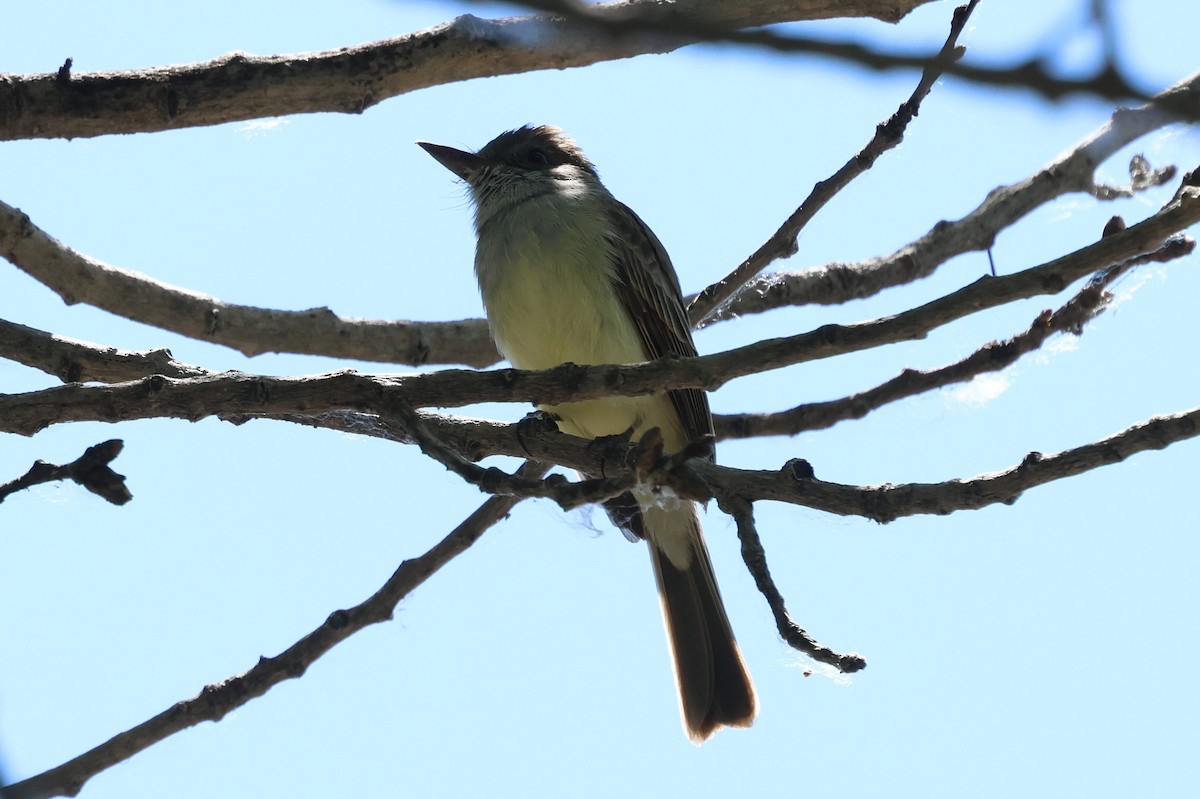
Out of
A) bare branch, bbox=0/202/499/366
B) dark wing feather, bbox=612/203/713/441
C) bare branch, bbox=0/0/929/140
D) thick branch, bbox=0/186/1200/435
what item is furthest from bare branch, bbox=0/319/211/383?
dark wing feather, bbox=612/203/713/441

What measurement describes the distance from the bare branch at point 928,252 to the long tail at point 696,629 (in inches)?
42.9

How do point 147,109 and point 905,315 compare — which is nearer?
point 905,315

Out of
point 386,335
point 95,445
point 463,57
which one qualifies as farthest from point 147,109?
point 386,335

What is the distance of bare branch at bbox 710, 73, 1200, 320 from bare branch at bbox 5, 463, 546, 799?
1.98 meters

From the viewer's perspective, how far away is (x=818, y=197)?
14.2 ft

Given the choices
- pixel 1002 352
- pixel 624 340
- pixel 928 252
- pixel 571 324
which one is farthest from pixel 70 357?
pixel 928 252

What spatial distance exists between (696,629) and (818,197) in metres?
2.20

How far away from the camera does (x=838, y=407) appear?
5.09 meters

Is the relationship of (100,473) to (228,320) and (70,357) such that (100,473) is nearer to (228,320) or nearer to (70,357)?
(70,357)

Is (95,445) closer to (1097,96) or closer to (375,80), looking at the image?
(375,80)

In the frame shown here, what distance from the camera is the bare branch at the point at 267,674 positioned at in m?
3.27

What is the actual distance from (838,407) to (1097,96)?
394 centimetres

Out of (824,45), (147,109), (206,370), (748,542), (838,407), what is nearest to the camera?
(824,45)

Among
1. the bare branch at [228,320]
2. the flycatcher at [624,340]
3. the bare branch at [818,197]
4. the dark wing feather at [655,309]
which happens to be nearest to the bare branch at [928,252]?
the dark wing feather at [655,309]
